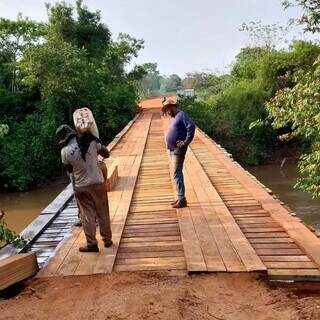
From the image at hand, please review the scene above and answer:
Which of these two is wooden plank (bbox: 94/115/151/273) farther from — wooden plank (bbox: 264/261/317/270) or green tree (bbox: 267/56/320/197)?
green tree (bbox: 267/56/320/197)

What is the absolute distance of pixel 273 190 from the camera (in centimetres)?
1590

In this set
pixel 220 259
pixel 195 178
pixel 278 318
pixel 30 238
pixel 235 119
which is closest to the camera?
pixel 278 318

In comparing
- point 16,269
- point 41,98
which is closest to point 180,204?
point 16,269

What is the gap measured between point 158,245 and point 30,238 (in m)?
1.43

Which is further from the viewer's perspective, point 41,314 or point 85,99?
point 85,99

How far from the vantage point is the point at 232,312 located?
10.2 ft

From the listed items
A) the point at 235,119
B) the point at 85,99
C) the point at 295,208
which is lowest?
the point at 295,208

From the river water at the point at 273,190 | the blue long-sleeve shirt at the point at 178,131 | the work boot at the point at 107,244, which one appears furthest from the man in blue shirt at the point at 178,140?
the river water at the point at 273,190

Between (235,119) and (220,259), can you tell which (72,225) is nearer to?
(220,259)

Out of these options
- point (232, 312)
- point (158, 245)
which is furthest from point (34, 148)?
point (232, 312)

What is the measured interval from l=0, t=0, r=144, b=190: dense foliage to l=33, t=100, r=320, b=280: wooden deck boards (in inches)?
415

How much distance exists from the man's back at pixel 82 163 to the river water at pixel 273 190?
8.44m

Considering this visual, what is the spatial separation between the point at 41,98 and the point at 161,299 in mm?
16806

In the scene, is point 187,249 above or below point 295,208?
above
